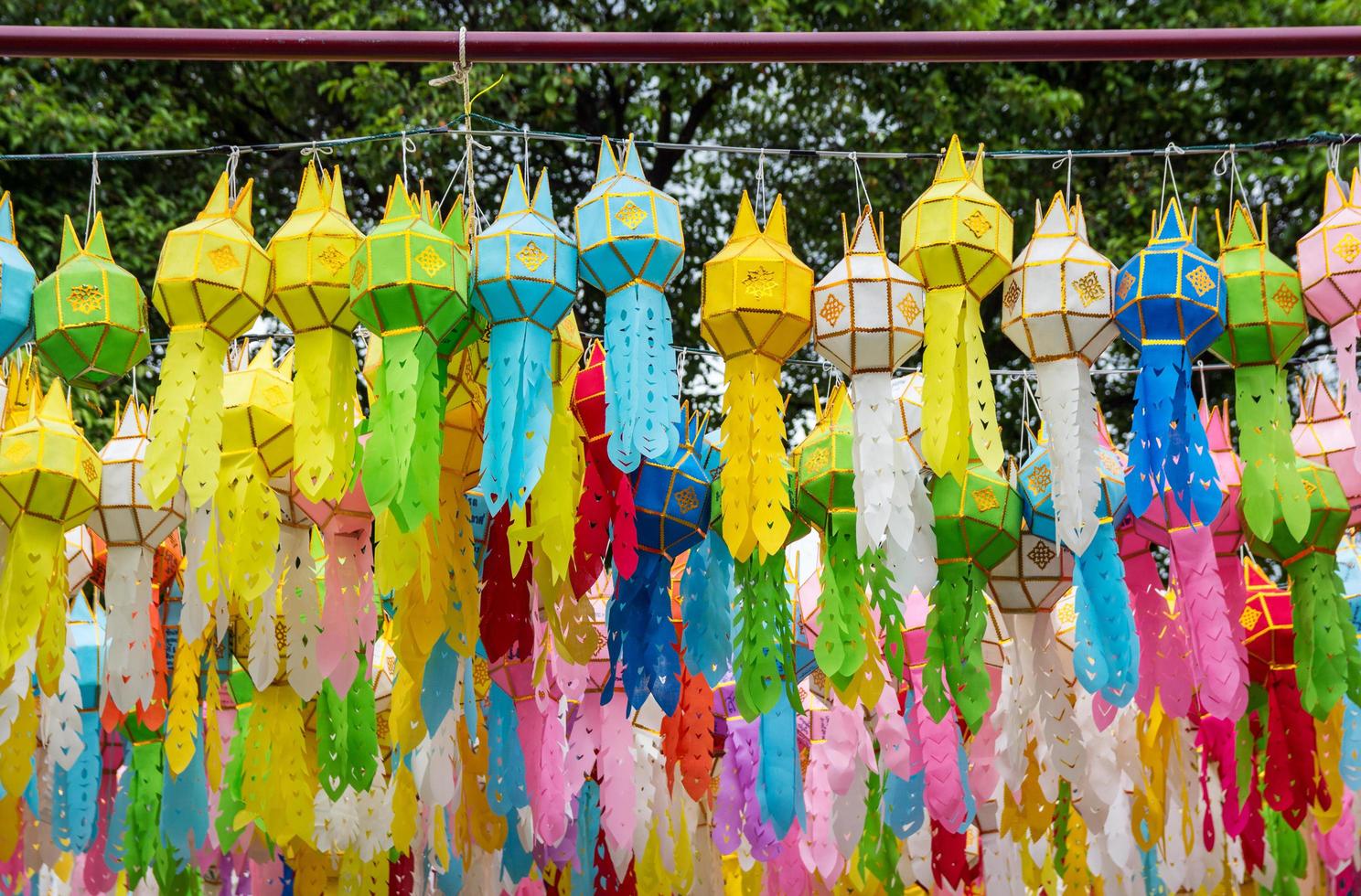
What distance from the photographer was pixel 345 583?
3598mm

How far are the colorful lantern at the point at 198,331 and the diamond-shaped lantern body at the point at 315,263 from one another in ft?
0.14

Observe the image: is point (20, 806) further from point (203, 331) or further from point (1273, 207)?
point (1273, 207)

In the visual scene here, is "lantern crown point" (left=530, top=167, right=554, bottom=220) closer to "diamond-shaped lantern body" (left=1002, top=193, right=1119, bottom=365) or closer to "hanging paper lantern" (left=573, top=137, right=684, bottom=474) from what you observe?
"hanging paper lantern" (left=573, top=137, right=684, bottom=474)

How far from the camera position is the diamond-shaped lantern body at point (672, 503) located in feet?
11.7

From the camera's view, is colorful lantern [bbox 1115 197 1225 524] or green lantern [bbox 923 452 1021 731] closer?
colorful lantern [bbox 1115 197 1225 524]

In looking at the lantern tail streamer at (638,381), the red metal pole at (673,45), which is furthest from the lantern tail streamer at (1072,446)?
the lantern tail streamer at (638,381)

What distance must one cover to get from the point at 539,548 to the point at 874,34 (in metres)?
1.24

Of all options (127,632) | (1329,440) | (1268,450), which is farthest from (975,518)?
(127,632)

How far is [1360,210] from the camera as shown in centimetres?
332

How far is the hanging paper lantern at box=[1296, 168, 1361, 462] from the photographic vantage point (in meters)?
3.25

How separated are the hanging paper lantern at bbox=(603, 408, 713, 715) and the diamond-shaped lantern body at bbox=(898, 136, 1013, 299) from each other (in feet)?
2.08

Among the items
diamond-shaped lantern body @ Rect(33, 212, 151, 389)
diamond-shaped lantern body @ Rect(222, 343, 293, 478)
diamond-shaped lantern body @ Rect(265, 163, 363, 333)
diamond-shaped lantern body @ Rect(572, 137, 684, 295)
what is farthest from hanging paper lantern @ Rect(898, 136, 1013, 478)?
diamond-shaped lantern body @ Rect(33, 212, 151, 389)

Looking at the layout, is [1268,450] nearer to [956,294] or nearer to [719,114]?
[956,294]

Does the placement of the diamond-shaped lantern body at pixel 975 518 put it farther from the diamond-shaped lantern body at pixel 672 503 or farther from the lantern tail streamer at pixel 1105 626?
the diamond-shaped lantern body at pixel 672 503
